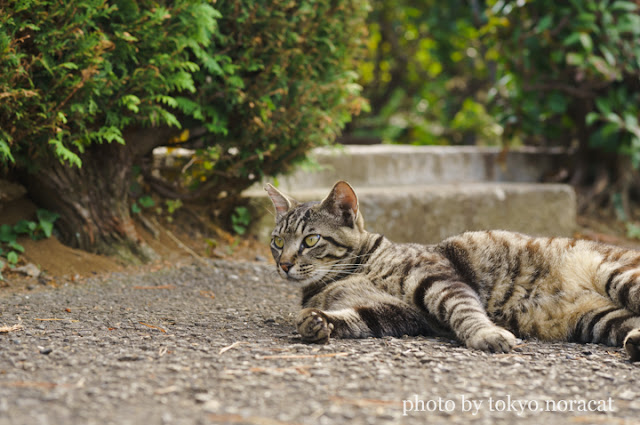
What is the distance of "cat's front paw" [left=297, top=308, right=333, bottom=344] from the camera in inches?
108

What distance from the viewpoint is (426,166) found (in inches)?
297

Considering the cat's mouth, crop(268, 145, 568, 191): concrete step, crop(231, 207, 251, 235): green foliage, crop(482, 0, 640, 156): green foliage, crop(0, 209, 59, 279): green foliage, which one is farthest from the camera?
crop(268, 145, 568, 191): concrete step

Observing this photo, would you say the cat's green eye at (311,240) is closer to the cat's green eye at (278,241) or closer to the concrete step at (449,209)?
the cat's green eye at (278,241)

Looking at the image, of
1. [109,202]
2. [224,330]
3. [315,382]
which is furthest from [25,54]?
[315,382]

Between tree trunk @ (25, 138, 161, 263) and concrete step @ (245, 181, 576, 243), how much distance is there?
1265mm

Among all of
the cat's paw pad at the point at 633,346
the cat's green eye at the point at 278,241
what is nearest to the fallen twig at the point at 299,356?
the cat's green eye at the point at 278,241

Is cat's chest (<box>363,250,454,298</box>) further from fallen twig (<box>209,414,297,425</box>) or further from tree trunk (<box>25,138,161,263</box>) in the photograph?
tree trunk (<box>25,138,161,263</box>)

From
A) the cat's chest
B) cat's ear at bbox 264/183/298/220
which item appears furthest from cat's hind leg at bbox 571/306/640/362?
cat's ear at bbox 264/183/298/220

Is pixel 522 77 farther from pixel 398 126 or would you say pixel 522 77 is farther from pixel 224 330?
pixel 224 330

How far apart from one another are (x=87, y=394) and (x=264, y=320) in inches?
61.3

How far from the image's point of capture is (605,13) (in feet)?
20.9

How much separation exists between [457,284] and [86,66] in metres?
2.62

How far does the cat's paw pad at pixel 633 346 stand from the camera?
8.48 feet

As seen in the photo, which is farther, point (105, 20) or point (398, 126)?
point (398, 126)
